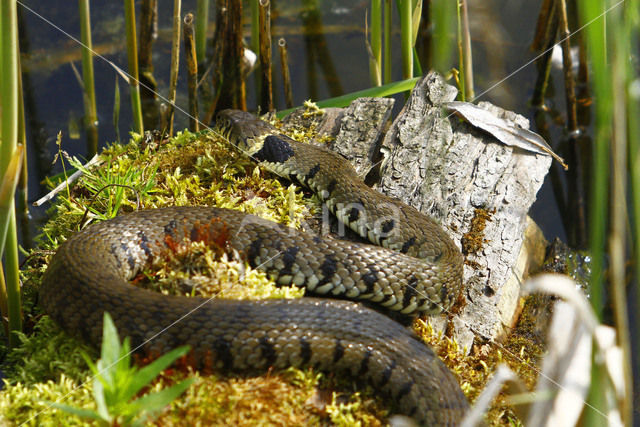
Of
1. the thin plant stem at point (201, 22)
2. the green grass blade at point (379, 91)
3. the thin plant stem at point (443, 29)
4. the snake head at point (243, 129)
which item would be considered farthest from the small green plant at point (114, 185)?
the thin plant stem at point (443, 29)

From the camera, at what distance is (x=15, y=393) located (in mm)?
2789

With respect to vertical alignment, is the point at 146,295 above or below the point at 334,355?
above

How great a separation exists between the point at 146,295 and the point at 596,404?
7.33ft

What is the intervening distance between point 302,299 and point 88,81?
160 inches

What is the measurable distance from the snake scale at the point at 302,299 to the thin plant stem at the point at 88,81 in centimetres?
248

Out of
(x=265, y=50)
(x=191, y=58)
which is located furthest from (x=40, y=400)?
(x=265, y=50)

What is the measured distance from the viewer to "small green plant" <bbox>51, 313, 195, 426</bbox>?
6.76ft

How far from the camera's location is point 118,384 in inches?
83.8

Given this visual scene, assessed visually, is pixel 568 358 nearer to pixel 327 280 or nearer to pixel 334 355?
pixel 334 355

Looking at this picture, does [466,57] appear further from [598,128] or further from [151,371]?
[598,128]

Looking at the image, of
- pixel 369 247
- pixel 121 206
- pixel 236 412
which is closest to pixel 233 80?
pixel 121 206

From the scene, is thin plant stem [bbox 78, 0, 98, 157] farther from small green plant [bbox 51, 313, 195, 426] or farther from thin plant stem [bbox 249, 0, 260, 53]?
small green plant [bbox 51, 313, 195, 426]

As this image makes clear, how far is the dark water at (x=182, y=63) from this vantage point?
7.14m

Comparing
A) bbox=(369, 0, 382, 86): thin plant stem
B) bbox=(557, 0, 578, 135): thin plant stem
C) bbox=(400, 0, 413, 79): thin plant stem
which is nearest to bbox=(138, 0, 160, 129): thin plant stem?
bbox=(369, 0, 382, 86): thin plant stem
